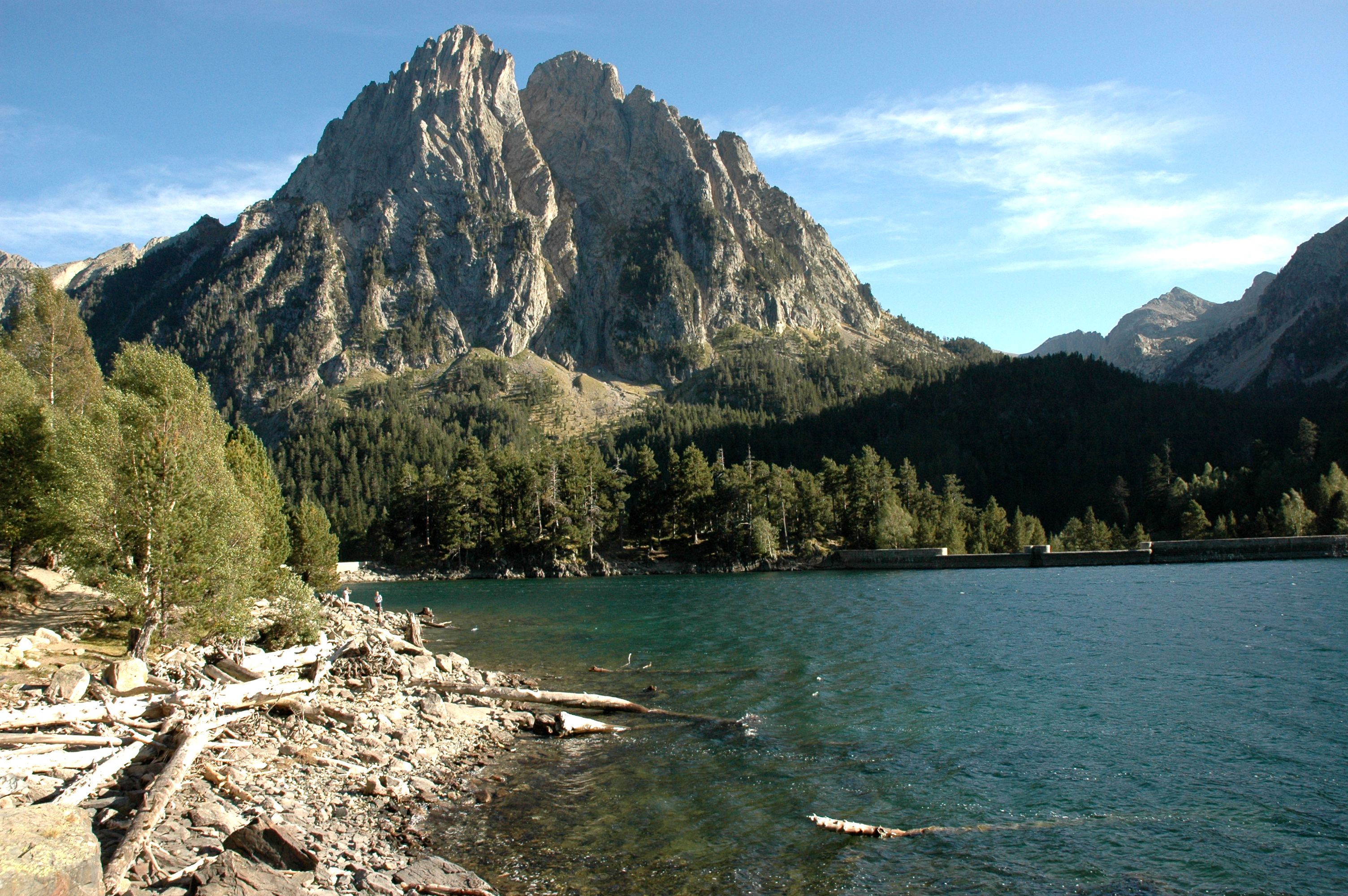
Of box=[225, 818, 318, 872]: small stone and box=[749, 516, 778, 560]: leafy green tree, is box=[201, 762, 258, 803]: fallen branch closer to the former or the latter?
box=[225, 818, 318, 872]: small stone

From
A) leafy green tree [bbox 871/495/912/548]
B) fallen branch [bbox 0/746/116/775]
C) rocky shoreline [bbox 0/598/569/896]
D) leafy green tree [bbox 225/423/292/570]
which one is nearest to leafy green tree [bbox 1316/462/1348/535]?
leafy green tree [bbox 871/495/912/548]

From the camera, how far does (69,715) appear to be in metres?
17.7

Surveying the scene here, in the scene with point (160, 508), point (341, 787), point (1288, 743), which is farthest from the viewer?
point (160, 508)

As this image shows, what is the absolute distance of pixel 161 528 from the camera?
28.6 meters

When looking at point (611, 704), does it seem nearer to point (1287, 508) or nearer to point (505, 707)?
point (505, 707)

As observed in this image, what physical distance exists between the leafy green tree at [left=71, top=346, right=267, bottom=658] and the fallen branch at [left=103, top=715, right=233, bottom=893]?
937 centimetres

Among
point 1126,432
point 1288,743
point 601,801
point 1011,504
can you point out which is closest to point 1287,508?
point 1011,504

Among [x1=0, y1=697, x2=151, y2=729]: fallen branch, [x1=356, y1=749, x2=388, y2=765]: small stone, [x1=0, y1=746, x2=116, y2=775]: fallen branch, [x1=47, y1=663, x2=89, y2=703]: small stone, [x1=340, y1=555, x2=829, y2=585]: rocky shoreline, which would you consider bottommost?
[x1=340, y1=555, x2=829, y2=585]: rocky shoreline

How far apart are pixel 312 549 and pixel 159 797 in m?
66.9

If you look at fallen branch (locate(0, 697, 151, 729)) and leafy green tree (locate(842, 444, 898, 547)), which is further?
leafy green tree (locate(842, 444, 898, 547))

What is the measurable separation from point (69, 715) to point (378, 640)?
20.1 meters

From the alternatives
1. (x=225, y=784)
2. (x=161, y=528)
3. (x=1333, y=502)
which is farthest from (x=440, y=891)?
(x=1333, y=502)

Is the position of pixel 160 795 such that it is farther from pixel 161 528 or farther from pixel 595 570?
pixel 595 570

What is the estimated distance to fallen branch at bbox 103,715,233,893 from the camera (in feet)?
41.6
